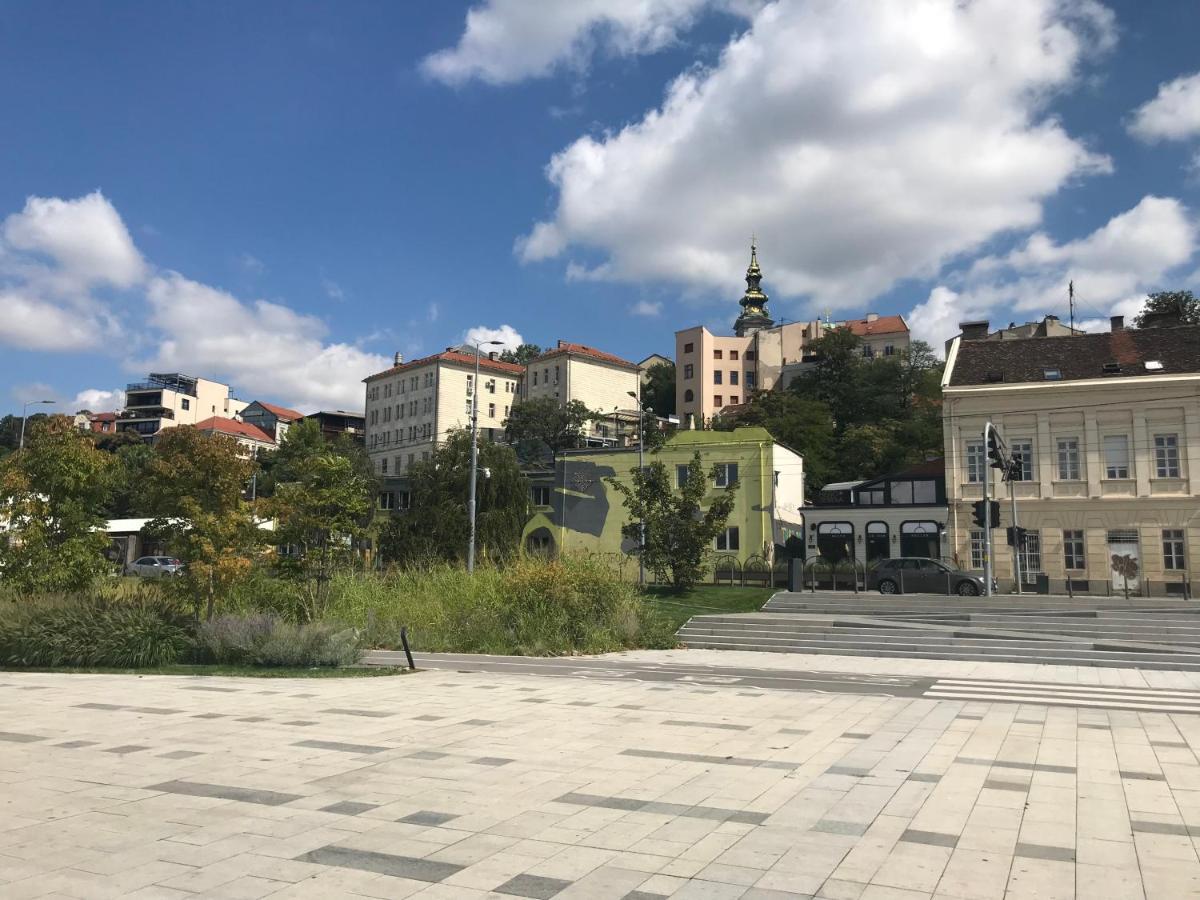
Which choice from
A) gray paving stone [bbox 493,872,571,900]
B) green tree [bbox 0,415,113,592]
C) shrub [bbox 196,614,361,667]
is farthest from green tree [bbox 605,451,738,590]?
gray paving stone [bbox 493,872,571,900]

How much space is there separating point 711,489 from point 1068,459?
1804cm

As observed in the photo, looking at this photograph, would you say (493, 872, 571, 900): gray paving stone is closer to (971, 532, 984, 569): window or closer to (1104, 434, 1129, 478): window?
(971, 532, 984, 569): window

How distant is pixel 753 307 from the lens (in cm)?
12581

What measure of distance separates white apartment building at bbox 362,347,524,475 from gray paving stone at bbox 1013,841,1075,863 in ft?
292

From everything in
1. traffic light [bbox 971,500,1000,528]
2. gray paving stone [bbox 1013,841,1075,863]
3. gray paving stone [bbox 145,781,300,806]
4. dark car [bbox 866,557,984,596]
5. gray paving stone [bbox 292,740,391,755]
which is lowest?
gray paving stone [bbox 292,740,391,755]

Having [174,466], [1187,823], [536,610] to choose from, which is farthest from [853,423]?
[1187,823]

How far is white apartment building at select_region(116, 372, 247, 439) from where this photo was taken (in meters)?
116

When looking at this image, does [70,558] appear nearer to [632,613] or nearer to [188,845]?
[632,613]

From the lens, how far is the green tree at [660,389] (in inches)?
4363

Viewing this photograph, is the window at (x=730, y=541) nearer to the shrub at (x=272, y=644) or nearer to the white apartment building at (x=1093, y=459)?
the white apartment building at (x=1093, y=459)

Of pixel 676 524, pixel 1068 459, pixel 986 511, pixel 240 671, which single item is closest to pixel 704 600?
pixel 676 524

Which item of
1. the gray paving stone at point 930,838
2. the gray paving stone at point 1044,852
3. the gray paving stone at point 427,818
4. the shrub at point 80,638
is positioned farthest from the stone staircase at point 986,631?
the gray paving stone at point 427,818

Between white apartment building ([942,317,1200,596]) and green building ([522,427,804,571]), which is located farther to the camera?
green building ([522,427,804,571])

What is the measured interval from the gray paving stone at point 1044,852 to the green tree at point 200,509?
1697cm
